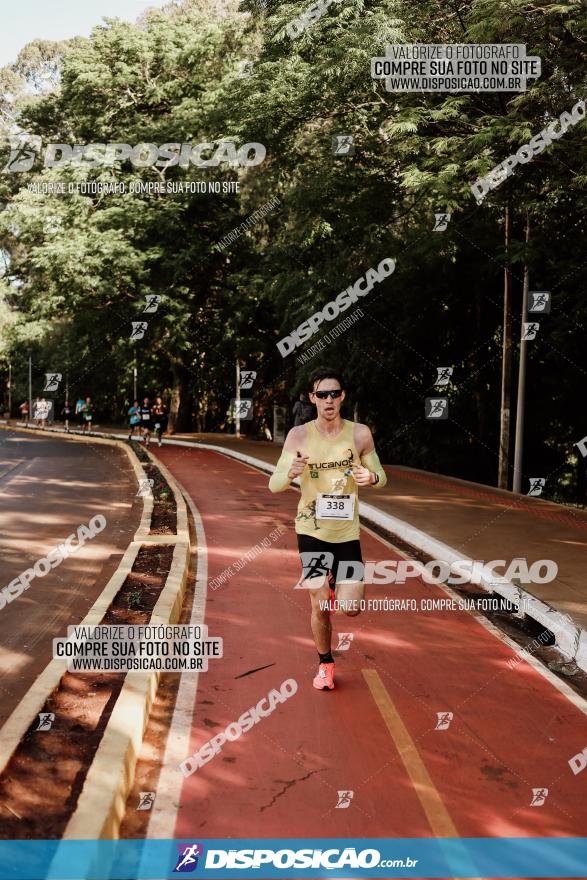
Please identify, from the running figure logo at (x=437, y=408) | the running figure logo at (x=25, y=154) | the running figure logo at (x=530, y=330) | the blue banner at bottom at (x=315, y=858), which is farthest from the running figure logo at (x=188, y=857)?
the running figure logo at (x=25, y=154)

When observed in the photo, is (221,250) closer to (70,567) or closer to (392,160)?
(392,160)

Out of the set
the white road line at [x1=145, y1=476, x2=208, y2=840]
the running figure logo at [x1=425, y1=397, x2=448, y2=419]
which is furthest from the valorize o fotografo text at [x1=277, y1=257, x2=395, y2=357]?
the white road line at [x1=145, y1=476, x2=208, y2=840]

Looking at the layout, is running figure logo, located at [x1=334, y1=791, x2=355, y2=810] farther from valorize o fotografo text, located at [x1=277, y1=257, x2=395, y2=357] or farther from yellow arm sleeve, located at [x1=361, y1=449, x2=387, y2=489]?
valorize o fotografo text, located at [x1=277, y1=257, x2=395, y2=357]

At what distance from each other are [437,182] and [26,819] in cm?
1139

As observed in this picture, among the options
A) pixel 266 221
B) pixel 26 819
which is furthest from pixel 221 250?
pixel 26 819

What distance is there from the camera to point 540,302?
18.7 meters

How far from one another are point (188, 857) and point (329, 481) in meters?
2.64

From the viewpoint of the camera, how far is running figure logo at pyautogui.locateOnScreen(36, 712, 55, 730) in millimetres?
5484

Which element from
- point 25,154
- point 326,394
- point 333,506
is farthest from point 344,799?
point 25,154

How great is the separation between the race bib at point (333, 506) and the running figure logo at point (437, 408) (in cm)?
1834

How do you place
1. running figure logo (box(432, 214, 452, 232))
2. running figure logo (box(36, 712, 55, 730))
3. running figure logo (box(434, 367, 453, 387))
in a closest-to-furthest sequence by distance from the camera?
running figure logo (box(36, 712, 55, 730)) → running figure logo (box(432, 214, 452, 232)) → running figure logo (box(434, 367, 453, 387))

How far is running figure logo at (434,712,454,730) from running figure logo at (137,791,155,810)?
2.06 meters

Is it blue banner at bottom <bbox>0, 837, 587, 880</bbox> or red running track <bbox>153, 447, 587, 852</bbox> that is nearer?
blue banner at bottom <bbox>0, 837, 587, 880</bbox>

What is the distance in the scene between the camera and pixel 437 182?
1327cm
